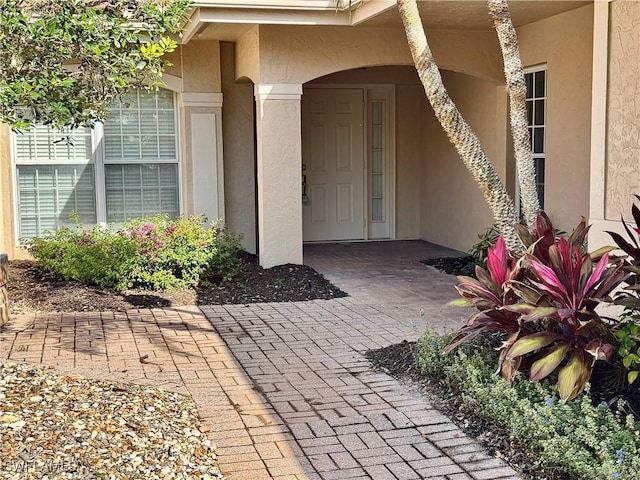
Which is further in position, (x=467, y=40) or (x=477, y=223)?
(x=477, y=223)

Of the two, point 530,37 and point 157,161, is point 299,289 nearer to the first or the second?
point 157,161

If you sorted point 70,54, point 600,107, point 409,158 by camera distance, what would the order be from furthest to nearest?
point 409,158 < point 600,107 < point 70,54

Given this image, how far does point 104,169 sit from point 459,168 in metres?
5.46

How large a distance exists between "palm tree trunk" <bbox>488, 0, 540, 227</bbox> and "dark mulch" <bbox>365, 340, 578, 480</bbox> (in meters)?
1.44

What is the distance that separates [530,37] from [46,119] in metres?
6.86

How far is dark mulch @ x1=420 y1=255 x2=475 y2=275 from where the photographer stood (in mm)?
9828

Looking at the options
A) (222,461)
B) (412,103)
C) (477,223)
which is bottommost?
(222,461)

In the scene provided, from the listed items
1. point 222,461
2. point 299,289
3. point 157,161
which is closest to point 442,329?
point 299,289

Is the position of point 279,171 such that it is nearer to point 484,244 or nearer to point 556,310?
point 484,244

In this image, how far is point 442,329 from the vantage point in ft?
22.8

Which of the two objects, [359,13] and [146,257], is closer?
[146,257]

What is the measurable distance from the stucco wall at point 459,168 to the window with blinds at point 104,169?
435 cm

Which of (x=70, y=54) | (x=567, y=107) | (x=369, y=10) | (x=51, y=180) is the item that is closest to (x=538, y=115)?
(x=567, y=107)

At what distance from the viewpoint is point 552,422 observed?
4.08 m
